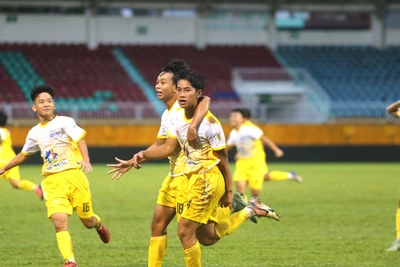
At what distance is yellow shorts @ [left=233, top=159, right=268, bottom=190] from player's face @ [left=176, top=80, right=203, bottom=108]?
7.76m

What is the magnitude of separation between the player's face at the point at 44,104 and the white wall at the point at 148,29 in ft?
98.9

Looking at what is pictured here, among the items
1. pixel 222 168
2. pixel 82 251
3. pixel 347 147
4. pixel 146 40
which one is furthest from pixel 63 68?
pixel 222 168

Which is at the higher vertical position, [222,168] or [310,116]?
[222,168]

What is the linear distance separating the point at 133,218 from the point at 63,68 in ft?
73.2

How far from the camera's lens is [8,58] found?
3516 centimetres

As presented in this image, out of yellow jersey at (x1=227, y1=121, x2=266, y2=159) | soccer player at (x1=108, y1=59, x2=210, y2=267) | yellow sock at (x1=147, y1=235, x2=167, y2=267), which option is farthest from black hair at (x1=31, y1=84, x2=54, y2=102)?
yellow jersey at (x1=227, y1=121, x2=266, y2=159)

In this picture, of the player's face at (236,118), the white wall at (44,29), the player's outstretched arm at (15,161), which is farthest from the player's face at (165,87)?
the white wall at (44,29)

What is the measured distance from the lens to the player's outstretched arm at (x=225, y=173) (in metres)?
7.40

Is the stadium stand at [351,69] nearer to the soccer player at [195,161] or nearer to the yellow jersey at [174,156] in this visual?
the yellow jersey at [174,156]

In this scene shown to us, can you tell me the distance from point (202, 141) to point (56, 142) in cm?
Result: 208

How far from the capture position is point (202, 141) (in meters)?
7.31

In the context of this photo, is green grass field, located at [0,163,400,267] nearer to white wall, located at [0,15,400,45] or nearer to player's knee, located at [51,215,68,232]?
player's knee, located at [51,215,68,232]

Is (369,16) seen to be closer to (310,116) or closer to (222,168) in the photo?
(310,116)

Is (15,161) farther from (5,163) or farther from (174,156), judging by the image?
(5,163)
